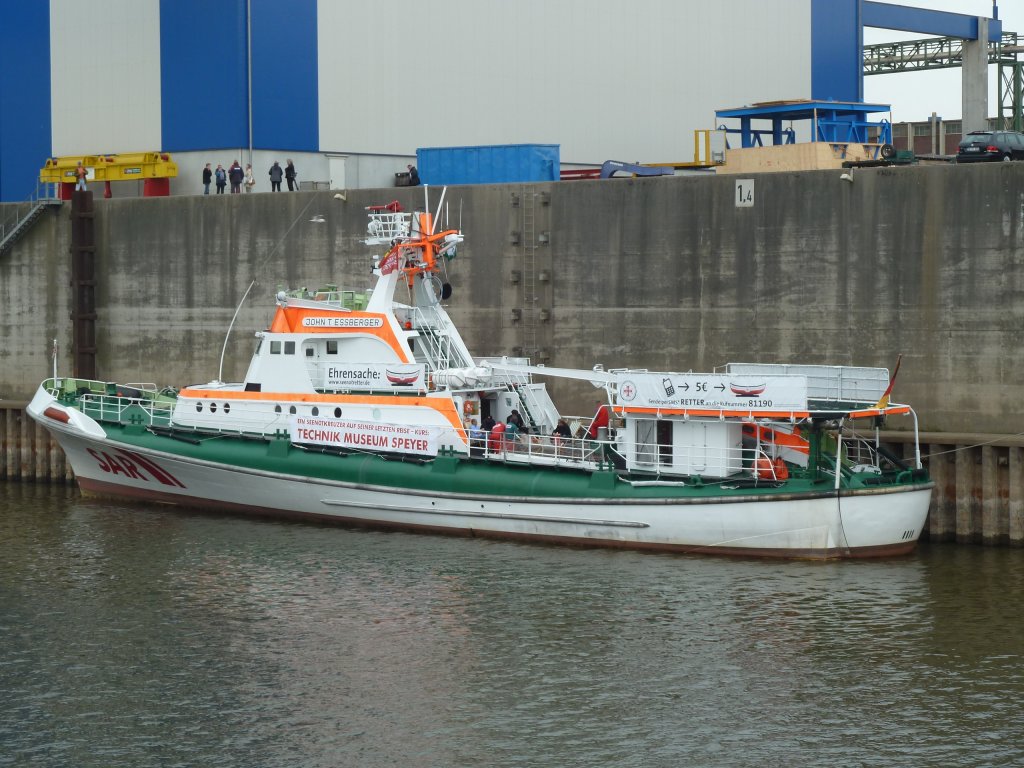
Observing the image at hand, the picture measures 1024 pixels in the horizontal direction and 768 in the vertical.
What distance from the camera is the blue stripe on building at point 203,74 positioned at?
3709 centimetres

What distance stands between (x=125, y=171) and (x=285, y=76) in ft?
15.8

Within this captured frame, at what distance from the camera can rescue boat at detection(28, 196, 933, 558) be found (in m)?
23.0

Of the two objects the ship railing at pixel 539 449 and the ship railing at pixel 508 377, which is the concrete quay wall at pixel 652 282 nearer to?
the ship railing at pixel 508 377

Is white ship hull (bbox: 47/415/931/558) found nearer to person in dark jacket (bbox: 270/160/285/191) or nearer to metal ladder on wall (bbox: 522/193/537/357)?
metal ladder on wall (bbox: 522/193/537/357)

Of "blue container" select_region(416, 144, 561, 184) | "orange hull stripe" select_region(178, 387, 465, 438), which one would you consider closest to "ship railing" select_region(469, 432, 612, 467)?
"orange hull stripe" select_region(178, 387, 465, 438)

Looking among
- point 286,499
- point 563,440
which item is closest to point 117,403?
point 286,499

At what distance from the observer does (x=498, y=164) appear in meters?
33.5

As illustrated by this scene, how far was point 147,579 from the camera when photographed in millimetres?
22312

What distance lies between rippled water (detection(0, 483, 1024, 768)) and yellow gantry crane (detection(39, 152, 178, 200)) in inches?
594

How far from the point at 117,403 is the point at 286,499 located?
470 centimetres

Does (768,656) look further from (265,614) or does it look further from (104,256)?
(104,256)

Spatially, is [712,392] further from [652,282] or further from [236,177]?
[236,177]

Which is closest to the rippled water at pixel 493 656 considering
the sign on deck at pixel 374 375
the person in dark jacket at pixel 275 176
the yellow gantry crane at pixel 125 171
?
the sign on deck at pixel 374 375

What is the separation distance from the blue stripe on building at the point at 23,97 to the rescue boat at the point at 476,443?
13401 mm
